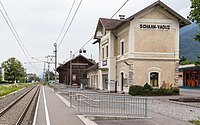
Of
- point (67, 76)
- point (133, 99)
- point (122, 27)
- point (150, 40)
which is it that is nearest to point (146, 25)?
point (150, 40)

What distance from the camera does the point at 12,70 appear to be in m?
128

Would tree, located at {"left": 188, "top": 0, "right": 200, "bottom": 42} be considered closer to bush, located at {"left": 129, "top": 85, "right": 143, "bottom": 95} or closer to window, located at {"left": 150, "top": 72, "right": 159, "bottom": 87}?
bush, located at {"left": 129, "top": 85, "right": 143, "bottom": 95}

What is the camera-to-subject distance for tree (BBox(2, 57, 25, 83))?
128 metres

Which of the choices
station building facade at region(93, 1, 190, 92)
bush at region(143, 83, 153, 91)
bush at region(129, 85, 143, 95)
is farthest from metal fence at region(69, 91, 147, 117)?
station building facade at region(93, 1, 190, 92)

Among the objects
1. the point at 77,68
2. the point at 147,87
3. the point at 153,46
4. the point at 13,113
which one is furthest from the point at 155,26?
the point at 77,68

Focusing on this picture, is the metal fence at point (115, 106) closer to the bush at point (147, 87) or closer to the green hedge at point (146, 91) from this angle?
the green hedge at point (146, 91)

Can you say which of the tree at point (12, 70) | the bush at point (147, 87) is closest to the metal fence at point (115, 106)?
the bush at point (147, 87)

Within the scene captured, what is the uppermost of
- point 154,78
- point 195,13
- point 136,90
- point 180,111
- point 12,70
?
point 195,13

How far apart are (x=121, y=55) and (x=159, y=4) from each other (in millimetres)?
7496

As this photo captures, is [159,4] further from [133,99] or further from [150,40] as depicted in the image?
[133,99]

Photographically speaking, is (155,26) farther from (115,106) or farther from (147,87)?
(115,106)

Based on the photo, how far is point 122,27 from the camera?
40.5 meters

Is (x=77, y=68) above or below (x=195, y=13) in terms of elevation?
below

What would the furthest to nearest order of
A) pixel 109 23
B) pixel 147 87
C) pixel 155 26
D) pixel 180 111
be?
pixel 109 23, pixel 155 26, pixel 147 87, pixel 180 111
